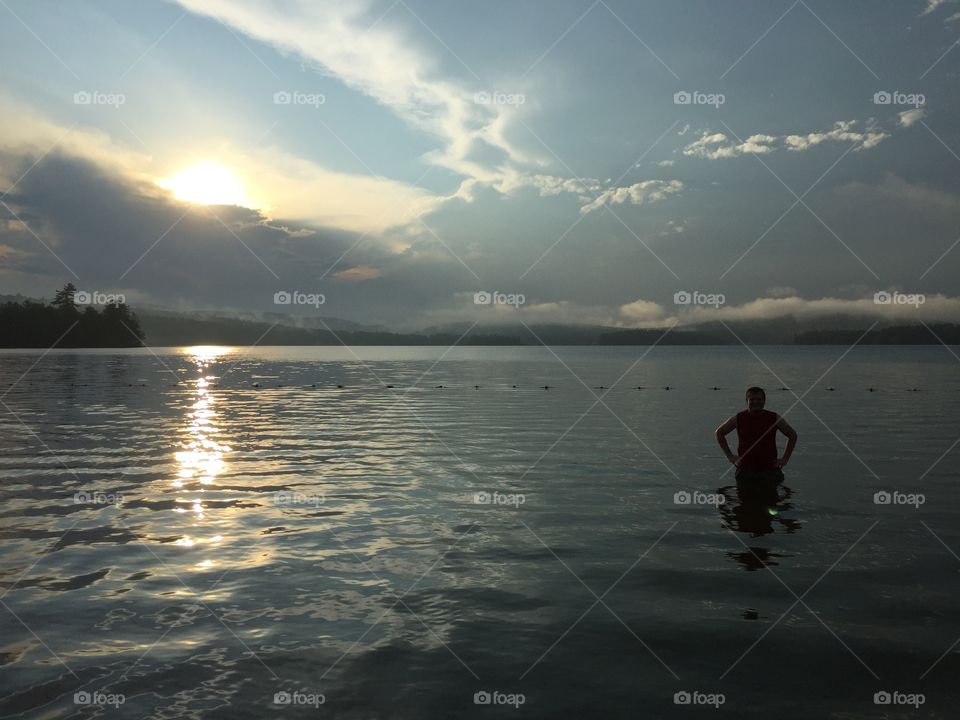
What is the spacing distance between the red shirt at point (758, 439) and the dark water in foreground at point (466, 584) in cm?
97

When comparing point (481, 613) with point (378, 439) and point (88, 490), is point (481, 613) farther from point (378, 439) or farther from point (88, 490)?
point (378, 439)

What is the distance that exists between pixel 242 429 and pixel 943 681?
2800cm

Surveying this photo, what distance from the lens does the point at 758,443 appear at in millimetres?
16953

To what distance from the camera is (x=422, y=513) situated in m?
15.3

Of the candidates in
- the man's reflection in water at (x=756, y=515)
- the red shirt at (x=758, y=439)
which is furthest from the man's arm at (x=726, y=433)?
the man's reflection in water at (x=756, y=515)

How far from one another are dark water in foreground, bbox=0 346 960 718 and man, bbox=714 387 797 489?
2.41ft

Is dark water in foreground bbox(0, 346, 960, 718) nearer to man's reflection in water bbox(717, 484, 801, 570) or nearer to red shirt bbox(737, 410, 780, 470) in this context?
man's reflection in water bbox(717, 484, 801, 570)

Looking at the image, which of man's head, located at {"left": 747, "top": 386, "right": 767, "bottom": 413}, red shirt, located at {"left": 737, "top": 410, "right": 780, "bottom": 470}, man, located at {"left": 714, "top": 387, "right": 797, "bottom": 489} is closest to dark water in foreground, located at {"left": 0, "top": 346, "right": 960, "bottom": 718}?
man, located at {"left": 714, "top": 387, "right": 797, "bottom": 489}

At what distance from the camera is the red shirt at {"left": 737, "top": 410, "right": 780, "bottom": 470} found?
16906 millimetres

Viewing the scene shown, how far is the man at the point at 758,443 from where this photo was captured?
16859mm

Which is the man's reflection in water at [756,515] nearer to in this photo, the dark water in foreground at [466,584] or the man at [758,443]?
the dark water in foreground at [466,584]

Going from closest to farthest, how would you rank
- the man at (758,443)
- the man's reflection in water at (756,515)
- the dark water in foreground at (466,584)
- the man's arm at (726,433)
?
the dark water in foreground at (466,584) → the man's reflection in water at (756,515) → the man at (758,443) → the man's arm at (726,433)

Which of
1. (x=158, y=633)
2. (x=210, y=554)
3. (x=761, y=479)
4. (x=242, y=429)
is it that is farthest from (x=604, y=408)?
(x=158, y=633)

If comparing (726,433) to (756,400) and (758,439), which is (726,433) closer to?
(758,439)
